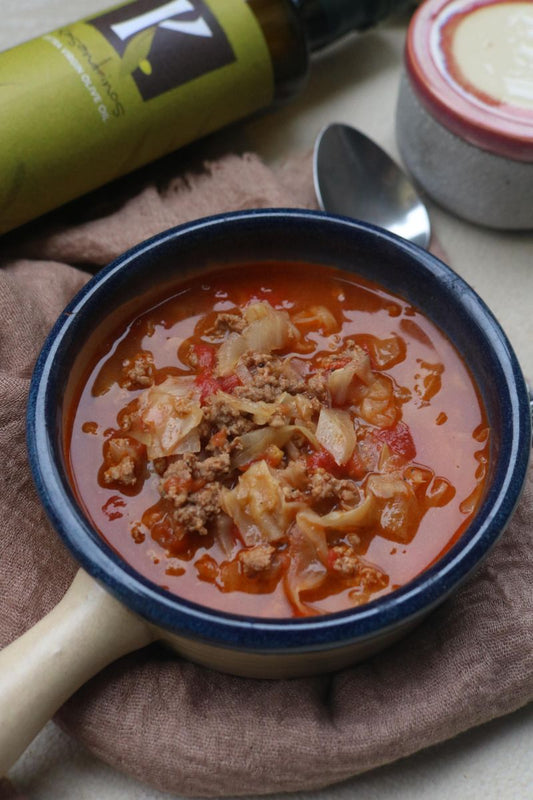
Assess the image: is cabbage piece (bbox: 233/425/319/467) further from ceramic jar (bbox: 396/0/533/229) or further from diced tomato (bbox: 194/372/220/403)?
ceramic jar (bbox: 396/0/533/229)

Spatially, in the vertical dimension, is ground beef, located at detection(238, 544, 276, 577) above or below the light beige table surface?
above

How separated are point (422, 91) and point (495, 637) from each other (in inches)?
79.6

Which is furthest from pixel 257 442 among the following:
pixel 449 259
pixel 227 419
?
pixel 449 259

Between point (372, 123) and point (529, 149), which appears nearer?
point (529, 149)

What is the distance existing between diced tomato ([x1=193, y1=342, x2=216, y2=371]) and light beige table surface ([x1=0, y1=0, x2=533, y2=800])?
1.11m

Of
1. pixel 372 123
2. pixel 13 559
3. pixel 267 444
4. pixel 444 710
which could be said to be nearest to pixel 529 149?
pixel 372 123

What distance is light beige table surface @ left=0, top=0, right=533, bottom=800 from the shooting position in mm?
2492

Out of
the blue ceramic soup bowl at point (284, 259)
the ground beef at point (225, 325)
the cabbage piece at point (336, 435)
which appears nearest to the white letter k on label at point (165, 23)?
the blue ceramic soup bowl at point (284, 259)

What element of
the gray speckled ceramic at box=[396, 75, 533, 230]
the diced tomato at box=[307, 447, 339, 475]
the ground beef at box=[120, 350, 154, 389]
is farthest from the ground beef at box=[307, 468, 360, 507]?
the gray speckled ceramic at box=[396, 75, 533, 230]

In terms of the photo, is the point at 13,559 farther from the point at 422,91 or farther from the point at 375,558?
the point at 422,91

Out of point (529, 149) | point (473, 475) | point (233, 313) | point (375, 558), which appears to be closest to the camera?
point (375, 558)

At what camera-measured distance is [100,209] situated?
11.7 ft

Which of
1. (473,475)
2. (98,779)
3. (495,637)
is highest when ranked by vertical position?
(473,475)

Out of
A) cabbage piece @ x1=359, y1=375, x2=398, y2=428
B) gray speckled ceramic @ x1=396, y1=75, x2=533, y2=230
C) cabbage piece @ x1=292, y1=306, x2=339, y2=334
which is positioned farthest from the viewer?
gray speckled ceramic @ x1=396, y1=75, x2=533, y2=230
